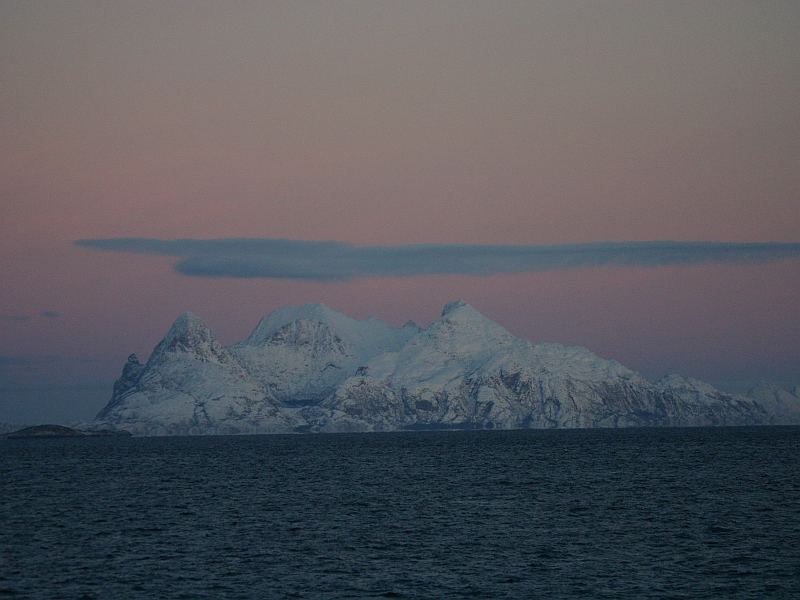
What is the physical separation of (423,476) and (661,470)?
1550 inches

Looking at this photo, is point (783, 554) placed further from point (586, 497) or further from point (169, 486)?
point (169, 486)

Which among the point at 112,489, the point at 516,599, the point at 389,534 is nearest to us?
the point at 516,599

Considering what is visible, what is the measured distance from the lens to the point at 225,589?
6831cm

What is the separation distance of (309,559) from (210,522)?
2460cm

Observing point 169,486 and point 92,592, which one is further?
point 169,486

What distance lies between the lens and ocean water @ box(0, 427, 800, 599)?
6925 cm

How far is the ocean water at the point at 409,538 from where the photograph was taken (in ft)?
227

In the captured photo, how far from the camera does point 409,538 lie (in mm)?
90688

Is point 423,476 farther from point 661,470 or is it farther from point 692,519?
point 692,519

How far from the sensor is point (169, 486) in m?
148

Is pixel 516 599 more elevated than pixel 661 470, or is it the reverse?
pixel 516 599

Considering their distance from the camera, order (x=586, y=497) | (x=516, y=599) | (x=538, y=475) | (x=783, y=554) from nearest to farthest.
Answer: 1. (x=516, y=599)
2. (x=783, y=554)
3. (x=586, y=497)
4. (x=538, y=475)

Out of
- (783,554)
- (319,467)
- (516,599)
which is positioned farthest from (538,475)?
(516,599)

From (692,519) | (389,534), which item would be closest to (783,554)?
(692,519)
